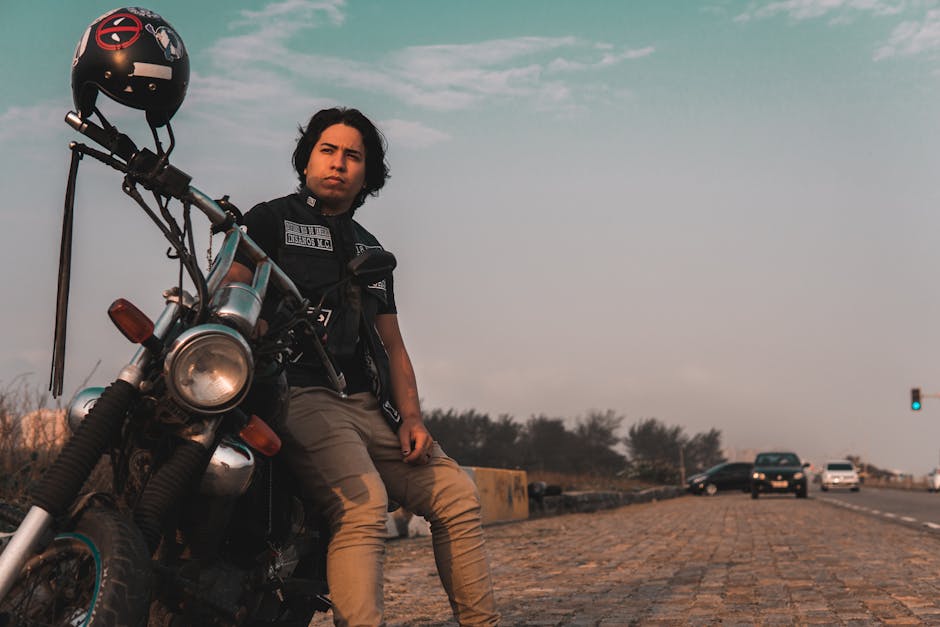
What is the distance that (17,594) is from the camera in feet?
7.28

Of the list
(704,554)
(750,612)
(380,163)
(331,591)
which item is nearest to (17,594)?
(331,591)

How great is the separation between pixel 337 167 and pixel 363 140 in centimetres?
20

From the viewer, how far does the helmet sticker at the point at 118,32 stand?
2645mm

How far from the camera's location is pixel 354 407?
3355 mm

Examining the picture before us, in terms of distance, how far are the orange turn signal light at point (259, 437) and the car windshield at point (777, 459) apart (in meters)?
33.9

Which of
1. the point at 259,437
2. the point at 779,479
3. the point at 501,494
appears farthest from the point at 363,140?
the point at 779,479

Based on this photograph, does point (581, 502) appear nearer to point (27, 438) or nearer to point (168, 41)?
point (27, 438)

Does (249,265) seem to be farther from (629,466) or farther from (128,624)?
(629,466)

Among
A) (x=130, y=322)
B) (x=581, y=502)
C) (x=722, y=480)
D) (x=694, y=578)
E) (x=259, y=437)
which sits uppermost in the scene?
(x=722, y=480)

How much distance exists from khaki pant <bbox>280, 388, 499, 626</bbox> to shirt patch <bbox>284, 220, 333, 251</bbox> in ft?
1.52

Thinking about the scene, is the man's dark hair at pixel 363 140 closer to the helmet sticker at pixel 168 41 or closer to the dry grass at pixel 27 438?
the helmet sticker at pixel 168 41

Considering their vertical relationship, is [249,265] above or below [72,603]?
above

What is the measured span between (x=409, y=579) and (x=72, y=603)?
6.35 m

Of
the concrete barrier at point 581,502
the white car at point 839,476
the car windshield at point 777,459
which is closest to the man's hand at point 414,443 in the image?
the concrete barrier at point 581,502
